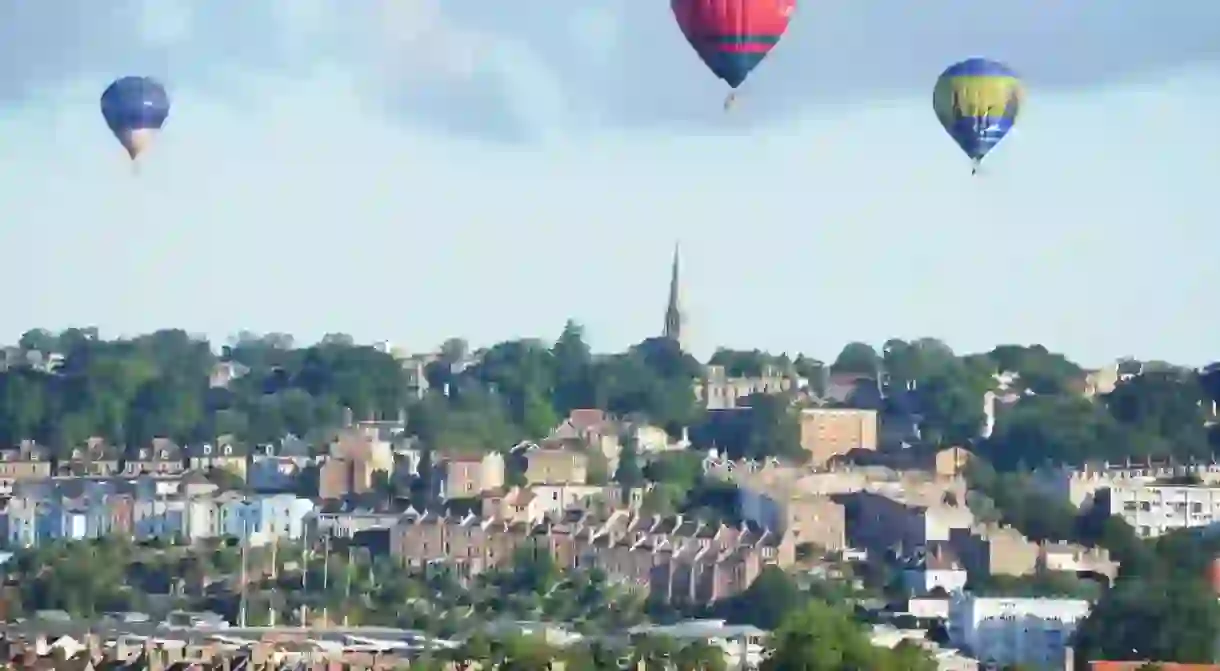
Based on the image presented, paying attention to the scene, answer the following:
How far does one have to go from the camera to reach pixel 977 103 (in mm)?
40531

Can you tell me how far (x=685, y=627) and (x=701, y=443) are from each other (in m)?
24.0

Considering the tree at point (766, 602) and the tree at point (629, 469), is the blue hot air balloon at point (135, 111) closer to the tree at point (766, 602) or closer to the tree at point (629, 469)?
the tree at point (766, 602)

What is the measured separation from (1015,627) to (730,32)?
40.3ft

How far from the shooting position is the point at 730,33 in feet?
112

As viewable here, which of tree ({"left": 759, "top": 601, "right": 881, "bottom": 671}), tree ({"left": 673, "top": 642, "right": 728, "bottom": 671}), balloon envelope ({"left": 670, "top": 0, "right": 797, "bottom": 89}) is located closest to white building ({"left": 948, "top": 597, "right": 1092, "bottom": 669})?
tree ({"left": 673, "top": 642, "right": 728, "bottom": 671})

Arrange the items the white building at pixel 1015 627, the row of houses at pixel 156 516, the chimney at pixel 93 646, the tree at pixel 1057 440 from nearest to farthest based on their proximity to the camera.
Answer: the chimney at pixel 93 646
the white building at pixel 1015 627
the row of houses at pixel 156 516
the tree at pixel 1057 440

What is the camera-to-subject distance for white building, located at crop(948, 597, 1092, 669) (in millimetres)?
44469

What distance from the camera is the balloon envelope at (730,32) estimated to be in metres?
34.1

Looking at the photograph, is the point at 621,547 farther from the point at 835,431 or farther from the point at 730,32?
the point at 730,32

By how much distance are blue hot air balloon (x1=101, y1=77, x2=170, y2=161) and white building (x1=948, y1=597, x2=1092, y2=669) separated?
7969mm

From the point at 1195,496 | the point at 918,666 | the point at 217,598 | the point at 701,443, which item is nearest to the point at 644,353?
the point at 701,443

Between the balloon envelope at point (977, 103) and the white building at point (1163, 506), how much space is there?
639 inches

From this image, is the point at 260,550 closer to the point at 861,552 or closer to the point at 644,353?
the point at 861,552

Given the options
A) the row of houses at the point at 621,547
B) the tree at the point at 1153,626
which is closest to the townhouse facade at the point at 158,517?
the row of houses at the point at 621,547
